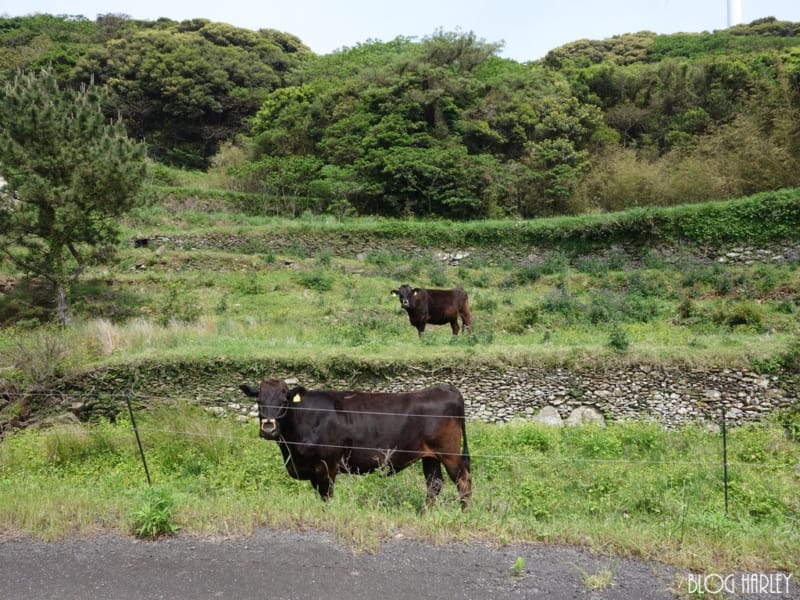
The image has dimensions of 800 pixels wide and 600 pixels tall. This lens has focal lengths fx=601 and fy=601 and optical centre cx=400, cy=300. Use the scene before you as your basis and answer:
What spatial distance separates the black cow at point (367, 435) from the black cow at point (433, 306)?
25.5 ft

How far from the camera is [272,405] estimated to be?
6.55 m

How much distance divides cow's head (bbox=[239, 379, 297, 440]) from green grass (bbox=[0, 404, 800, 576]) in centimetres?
71

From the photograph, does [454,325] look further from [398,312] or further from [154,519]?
[154,519]

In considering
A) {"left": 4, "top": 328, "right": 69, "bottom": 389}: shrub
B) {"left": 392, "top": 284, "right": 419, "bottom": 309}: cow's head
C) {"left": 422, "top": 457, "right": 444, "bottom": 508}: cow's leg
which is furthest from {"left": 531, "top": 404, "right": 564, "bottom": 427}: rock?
{"left": 4, "top": 328, "right": 69, "bottom": 389}: shrub

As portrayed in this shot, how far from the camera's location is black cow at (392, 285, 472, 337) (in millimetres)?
14791

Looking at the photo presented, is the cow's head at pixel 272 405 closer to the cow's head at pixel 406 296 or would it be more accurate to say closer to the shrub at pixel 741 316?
the cow's head at pixel 406 296

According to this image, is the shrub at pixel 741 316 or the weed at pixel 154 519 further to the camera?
the shrub at pixel 741 316

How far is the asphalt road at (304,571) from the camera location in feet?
15.1

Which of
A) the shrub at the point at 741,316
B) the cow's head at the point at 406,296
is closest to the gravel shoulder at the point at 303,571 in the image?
the cow's head at the point at 406,296

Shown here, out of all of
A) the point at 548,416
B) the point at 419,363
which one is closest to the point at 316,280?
the point at 419,363

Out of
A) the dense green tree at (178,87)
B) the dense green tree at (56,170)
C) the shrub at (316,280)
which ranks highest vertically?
the dense green tree at (178,87)

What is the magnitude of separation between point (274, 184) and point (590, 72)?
22.6 metres

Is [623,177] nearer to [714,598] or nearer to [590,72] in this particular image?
[590,72]

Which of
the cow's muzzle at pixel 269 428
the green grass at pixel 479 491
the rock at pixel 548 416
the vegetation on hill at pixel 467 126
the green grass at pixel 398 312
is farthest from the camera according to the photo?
the vegetation on hill at pixel 467 126
